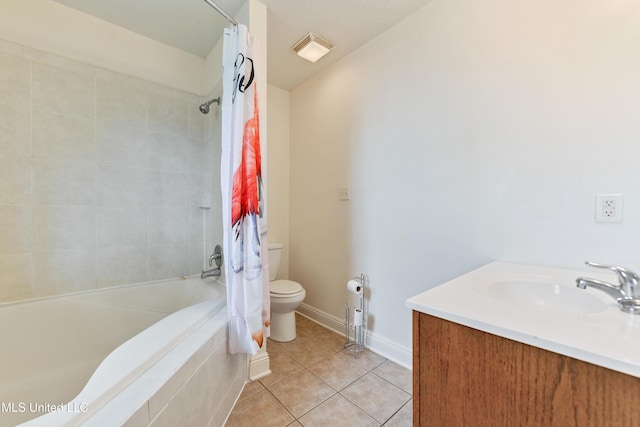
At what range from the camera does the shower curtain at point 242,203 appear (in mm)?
1278

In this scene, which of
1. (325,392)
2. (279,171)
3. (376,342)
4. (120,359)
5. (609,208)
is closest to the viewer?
(120,359)

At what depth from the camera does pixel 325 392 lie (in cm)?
141

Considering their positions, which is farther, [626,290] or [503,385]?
[626,290]

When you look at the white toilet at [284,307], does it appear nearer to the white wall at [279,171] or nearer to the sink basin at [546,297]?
the white wall at [279,171]

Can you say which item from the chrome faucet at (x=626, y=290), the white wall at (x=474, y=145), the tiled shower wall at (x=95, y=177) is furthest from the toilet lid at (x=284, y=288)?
the chrome faucet at (x=626, y=290)

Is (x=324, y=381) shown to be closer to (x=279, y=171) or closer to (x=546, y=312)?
(x=546, y=312)

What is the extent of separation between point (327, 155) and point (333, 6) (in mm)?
1015

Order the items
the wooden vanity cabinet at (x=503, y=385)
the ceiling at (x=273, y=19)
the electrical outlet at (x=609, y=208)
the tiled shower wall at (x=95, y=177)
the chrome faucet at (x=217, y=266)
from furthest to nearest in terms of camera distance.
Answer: the chrome faucet at (x=217, y=266), the ceiling at (x=273, y=19), the tiled shower wall at (x=95, y=177), the electrical outlet at (x=609, y=208), the wooden vanity cabinet at (x=503, y=385)

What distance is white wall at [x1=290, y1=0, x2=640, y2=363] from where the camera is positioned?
40.1 inches

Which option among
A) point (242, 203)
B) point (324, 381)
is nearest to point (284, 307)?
point (324, 381)

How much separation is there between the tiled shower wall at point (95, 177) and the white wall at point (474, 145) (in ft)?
3.53

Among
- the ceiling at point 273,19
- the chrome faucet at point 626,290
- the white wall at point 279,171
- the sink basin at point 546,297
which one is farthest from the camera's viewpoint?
the white wall at point 279,171

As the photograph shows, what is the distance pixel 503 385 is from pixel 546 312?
0.84ft

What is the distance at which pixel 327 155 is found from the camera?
2213 mm
